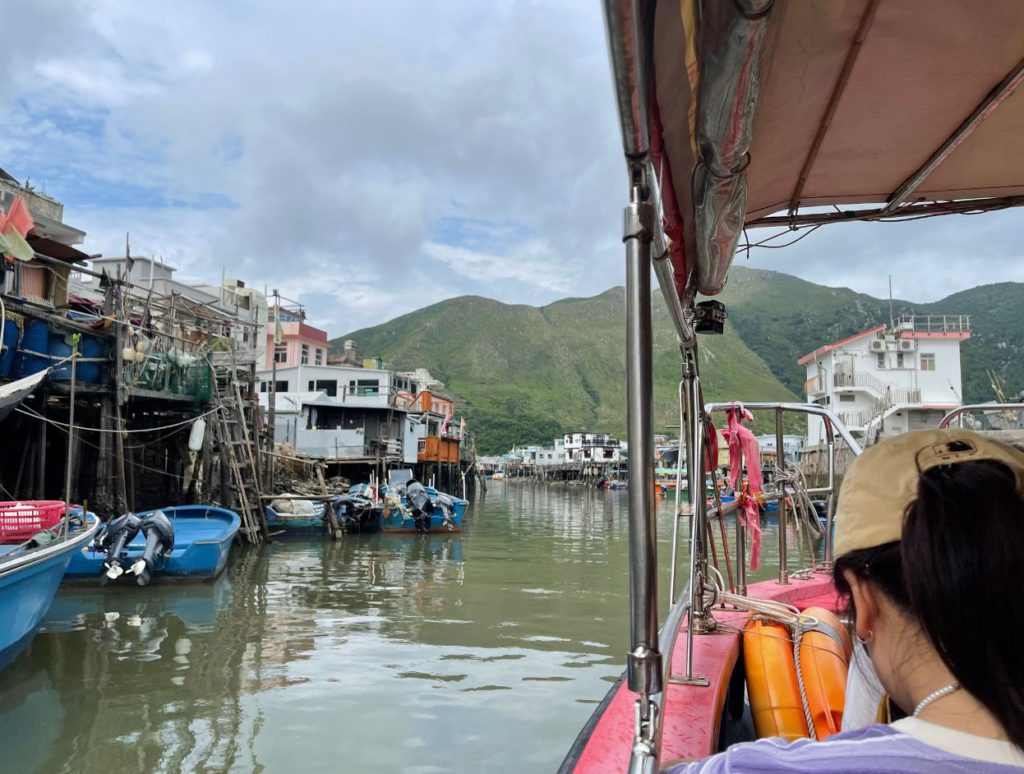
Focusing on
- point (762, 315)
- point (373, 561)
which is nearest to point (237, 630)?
point (373, 561)

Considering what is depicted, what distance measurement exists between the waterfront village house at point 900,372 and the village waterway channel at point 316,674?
28.0 meters

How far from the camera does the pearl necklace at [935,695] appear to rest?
917 millimetres

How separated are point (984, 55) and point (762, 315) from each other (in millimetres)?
179241

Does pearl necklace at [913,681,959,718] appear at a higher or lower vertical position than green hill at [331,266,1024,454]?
lower

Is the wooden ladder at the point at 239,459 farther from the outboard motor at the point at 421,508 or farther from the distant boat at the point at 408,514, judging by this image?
the outboard motor at the point at 421,508

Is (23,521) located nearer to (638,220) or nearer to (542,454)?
(638,220)

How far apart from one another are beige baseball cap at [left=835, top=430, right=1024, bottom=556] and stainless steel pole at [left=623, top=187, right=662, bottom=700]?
36 cm

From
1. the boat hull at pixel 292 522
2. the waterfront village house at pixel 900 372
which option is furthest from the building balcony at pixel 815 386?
the boat hull at pixel 292 522

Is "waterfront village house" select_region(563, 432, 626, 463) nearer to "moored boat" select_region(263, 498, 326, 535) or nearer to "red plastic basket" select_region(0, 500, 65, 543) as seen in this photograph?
"moored boat" select_region(263, 498, 326, 535)

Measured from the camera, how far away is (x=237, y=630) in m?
9.30

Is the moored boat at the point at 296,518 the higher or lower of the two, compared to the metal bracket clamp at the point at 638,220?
lower

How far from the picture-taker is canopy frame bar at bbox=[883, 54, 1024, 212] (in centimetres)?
229

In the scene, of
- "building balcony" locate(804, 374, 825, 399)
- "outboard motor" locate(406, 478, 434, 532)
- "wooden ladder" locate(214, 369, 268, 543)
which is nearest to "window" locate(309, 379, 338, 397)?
"outboard motor" locate(406, 478, 434, 532)

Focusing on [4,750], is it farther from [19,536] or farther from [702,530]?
[702,530]
